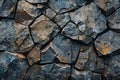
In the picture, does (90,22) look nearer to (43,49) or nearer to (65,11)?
(65,11)

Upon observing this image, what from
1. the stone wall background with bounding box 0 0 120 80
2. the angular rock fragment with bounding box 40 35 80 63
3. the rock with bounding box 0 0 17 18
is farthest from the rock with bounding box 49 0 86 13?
the rock with bounding box 0 0 17 18

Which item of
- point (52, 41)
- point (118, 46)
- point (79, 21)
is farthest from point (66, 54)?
point (118, 46)

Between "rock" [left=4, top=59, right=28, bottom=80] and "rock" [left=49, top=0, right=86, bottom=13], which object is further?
"rock" [left=49, top=0, right=86, bottom=13]

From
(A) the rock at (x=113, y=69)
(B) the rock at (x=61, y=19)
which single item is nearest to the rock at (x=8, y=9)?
(B) the rock at (x=61, y=19)

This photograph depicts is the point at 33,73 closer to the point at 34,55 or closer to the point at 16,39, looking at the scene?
the point at 34,55

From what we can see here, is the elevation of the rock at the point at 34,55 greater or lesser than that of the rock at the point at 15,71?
greater

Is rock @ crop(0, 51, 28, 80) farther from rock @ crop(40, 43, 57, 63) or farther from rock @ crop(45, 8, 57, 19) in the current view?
rock @ crop(45, 8, 57, 19)

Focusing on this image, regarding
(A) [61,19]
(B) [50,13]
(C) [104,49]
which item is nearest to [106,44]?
(C) [104,49]

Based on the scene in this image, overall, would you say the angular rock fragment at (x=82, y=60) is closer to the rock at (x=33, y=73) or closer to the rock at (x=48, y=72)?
the rock at (x=48, y=72)
